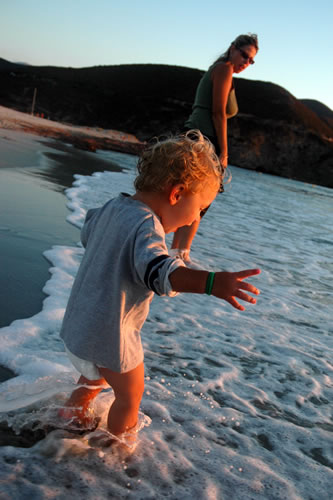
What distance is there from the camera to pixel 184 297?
13.8 ft

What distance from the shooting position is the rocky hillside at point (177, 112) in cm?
6234

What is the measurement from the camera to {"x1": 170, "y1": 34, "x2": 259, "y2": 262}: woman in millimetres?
4664

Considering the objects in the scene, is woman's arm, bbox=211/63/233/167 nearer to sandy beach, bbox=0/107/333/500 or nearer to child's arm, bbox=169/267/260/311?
sandy beach, bbox=0/107/333/500

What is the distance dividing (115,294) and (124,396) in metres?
0.45

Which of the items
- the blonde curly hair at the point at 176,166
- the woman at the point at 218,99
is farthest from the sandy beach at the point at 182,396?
the blonde curly hair at the point at 176,166

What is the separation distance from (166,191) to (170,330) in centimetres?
175

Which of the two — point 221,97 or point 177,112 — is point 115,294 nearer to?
point 221,97

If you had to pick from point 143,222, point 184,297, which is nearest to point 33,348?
point 143,222

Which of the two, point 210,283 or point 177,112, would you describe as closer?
point 210,283

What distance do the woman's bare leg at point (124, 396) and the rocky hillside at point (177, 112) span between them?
193 ft

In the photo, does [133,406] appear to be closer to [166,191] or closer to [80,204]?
[166,191]

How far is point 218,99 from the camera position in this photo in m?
4.73

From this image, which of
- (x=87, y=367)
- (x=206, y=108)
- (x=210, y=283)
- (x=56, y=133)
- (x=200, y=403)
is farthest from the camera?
(x=56, y=133)

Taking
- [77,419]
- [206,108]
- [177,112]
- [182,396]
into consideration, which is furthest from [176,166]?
[177,112]
